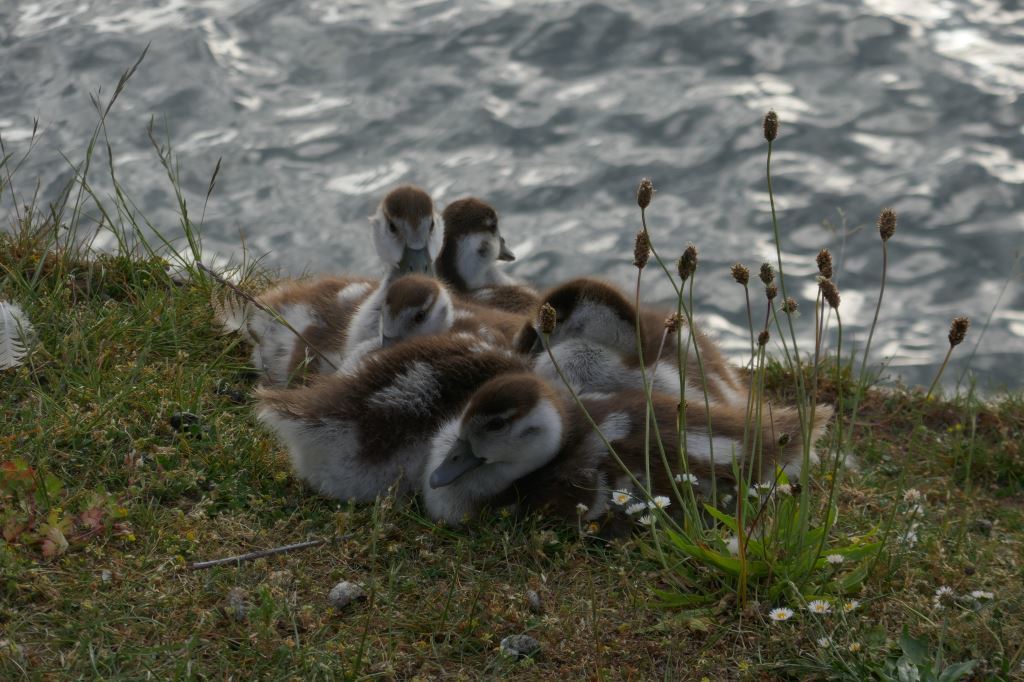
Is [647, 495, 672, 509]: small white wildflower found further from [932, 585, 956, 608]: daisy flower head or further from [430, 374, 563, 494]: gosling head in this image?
[932, 585, 956, 608]: daisy flower head

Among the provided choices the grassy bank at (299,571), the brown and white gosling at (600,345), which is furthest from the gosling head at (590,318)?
the grassy bank at (299,571)

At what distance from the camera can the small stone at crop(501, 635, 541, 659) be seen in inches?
143

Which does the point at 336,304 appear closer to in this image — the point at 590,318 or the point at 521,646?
the point at 590,318

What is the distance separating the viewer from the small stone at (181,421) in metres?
4.80

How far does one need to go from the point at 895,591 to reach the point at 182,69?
10313 mm

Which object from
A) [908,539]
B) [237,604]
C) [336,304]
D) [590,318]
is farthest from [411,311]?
[908,539]

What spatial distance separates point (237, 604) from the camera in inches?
146

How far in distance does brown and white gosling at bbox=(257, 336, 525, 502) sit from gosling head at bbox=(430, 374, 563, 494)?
26 cm

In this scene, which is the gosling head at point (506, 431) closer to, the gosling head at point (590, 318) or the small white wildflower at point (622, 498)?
the small white wildflower at point (622, 498)

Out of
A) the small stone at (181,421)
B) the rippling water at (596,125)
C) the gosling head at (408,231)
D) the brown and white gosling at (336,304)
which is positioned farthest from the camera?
the rippling water at (596,125)

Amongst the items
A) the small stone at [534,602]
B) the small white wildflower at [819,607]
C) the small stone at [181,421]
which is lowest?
the small stone at [534,602]

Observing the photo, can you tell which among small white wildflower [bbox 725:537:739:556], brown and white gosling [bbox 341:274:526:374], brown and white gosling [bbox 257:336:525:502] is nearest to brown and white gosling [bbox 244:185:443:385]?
brown and white gosling [bbox 341:274:526:374]

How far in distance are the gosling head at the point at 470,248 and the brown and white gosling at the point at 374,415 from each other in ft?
7.03

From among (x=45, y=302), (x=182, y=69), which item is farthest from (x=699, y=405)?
(x=182, y=69)
